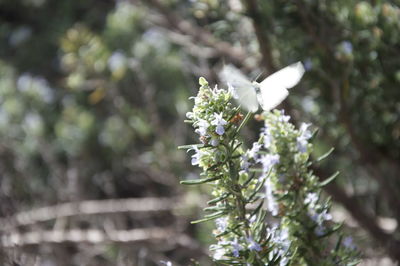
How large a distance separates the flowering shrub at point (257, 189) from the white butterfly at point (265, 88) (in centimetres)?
2

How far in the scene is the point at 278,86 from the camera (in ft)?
2.55

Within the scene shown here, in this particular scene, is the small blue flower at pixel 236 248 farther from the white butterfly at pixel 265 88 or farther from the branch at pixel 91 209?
the branch at pixel 91 209

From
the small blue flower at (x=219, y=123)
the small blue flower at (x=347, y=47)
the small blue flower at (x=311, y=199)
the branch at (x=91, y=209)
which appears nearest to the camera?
the small blue flower at (x=219, y=123)

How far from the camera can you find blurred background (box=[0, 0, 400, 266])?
4.89ft

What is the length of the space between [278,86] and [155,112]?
141 cm

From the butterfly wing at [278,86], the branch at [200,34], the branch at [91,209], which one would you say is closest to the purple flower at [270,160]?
the butterfly wing at [278,86]

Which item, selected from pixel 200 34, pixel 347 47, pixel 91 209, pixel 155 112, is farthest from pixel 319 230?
pixel 91 209

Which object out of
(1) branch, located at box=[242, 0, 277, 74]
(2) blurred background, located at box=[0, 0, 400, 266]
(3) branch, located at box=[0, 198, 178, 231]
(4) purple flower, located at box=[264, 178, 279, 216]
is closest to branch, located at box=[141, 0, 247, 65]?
(2) blurred background, located at box=[0, 0, 400, 266]

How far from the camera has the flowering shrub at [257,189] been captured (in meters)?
0.77

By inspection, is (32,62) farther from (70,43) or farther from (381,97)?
(381,97)

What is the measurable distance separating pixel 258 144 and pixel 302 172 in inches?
4.1

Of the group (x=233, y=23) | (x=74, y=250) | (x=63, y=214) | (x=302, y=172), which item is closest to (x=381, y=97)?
(x=233, y=23)

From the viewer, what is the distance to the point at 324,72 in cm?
149

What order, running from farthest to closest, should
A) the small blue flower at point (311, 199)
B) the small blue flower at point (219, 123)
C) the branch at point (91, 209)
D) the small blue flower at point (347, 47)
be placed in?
1. the branch at point (91, 209)
2. the small blue flower at point (347, 47)
3. the small blue flower at point (311, 199)
4. the small blue flower at point (219, 123)
